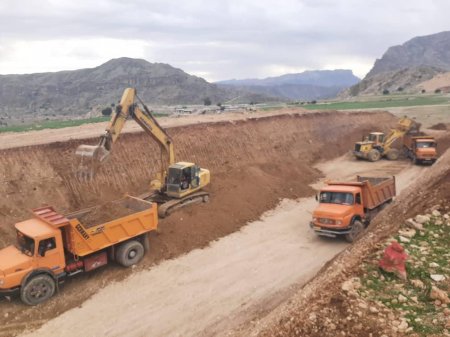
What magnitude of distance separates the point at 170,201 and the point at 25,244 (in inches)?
275

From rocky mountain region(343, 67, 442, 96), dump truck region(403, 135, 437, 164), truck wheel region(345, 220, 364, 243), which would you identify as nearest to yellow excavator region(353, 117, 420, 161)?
dump truck region(403, 135, 437, 164)

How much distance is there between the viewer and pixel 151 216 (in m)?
15.2

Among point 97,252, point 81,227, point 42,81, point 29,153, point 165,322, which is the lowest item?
point 165,322

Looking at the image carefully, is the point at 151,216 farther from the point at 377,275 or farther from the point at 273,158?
the point at 273,158

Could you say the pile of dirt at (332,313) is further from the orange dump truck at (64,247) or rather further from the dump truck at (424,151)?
the dump truck at (424,151)

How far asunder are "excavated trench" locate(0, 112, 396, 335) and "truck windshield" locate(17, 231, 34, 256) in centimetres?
161

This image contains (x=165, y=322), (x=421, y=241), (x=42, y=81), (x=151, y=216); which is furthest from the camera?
(x=42, y=81)

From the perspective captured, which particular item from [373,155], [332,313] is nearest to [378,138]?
[373,155]

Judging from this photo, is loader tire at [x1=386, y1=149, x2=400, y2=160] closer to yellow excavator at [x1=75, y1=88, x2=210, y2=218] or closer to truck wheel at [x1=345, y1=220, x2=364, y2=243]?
truck wheel at [x1=345, y1=220, x2=364, y2=243]

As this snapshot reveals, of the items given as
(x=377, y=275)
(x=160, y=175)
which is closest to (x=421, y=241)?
(x=377, y=275)

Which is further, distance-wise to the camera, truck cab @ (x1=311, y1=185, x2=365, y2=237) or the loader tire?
the loader tire

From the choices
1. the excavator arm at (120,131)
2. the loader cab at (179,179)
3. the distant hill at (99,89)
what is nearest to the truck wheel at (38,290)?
the excavator arm at (120,131)

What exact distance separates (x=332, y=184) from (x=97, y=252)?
391 inches

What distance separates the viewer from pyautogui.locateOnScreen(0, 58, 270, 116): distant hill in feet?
408
